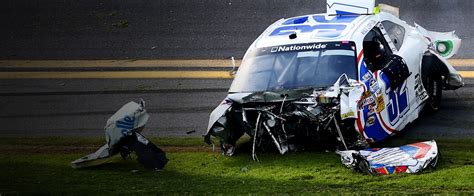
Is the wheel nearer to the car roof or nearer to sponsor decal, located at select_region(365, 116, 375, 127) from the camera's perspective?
the car roof

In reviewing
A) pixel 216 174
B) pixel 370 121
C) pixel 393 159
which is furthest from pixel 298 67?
pixel 393 159

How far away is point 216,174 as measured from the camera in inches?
510

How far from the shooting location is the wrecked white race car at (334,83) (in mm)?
13203

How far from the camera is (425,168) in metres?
12.4

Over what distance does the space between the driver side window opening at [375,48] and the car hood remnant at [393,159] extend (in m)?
1.67

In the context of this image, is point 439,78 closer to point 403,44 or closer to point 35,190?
point 403,44

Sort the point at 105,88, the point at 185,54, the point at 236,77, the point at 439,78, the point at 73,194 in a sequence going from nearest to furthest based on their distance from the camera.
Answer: the point at 73,194, the point at 236,77, the point at 439,78, the point at 105,88, the point at 185,54

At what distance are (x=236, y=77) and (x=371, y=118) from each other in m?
1.90

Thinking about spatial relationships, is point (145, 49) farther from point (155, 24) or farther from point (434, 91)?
point (434, 91)

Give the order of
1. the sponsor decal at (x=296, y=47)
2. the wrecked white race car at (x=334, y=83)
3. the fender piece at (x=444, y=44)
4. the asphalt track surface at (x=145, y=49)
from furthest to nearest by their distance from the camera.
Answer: the fender piece at (x=444, y=44) → the asphalt track surface at (x=145, y=49) → the sponsor decal at (x=296, y=47) → the wrecked white race car at (x=334, y=83)

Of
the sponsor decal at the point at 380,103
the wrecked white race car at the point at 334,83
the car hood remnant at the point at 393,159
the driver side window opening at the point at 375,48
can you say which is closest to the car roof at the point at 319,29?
the wrecked white race car at the point at 334,83

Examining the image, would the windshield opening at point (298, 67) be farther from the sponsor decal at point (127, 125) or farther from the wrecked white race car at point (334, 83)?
the sponsor decal at point (127, 125)

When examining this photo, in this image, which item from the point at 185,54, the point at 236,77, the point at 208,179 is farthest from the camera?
the point at 185,54

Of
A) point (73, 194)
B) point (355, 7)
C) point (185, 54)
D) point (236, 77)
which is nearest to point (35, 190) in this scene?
point (73, 194)
